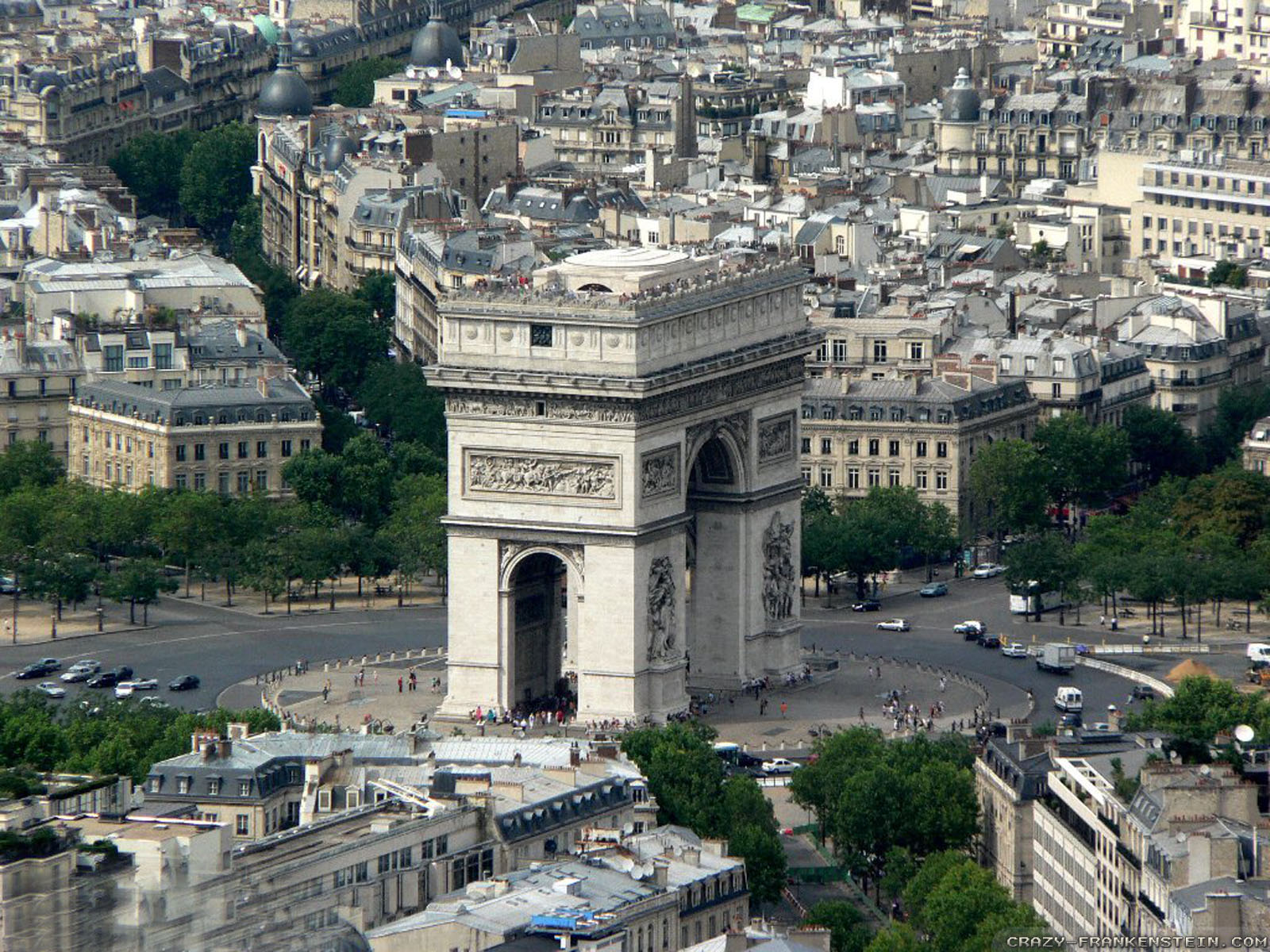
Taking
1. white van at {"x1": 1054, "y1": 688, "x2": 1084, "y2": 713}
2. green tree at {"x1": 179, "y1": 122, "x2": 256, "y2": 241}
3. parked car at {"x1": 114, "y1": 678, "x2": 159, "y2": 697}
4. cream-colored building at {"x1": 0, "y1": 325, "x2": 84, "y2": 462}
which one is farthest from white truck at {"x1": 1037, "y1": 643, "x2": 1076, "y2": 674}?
green tree at {"x1": 179, "y1": 122, "x2": 256, "y2": 241}

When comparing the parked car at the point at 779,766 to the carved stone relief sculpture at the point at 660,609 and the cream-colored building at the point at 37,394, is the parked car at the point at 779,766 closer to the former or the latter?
the carved stone relief sculpture at the point at 660,609

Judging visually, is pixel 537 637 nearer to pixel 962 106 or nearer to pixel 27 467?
pixel 27 467

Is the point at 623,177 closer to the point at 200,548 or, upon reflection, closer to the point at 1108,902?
the point at 200,548

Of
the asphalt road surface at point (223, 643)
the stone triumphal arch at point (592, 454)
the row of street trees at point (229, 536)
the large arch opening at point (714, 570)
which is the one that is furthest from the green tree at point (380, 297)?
the stone triumphal arch at point (592, 454)

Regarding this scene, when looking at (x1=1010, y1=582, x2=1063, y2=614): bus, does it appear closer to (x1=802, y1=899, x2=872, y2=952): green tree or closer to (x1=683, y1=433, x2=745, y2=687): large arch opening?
(x1=683, y1=433, x2=745, y2=687): large arch opening

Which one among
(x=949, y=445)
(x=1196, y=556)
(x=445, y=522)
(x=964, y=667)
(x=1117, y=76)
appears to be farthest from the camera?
(x=1117, y=76)

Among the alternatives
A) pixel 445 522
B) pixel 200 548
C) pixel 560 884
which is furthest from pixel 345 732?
pixel 200 548
